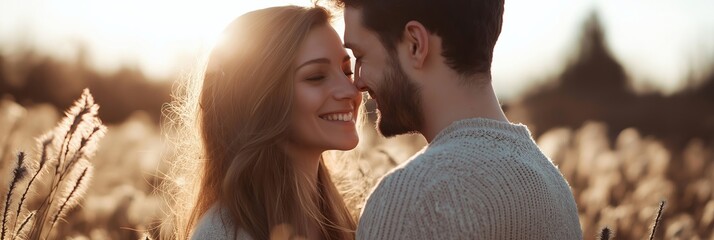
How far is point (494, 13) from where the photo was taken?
3357 mm

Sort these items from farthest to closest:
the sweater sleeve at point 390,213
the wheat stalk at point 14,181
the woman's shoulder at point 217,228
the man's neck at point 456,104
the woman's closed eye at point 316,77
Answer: the woman's closed eye at point 316,77
the woman's shoulder at point 217,228
the man's neck at point 456,104
the wheat stalk at point 14,181
the sweater sleeve at point 390,213

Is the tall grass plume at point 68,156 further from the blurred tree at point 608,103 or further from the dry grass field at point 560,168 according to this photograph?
the blurred tree at point 608,103

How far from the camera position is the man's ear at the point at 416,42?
3.16 meters

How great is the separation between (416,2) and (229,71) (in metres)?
1.30

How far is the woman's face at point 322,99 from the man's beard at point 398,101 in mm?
713

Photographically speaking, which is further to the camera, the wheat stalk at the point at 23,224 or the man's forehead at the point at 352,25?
the man's forehead at the point at 352,25

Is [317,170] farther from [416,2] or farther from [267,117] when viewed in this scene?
[416,2]

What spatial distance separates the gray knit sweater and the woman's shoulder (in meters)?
1.16

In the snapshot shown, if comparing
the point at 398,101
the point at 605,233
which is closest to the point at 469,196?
the point at 605,233

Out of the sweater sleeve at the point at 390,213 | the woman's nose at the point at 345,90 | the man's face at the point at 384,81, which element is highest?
the woman's nose at the point at 345,90

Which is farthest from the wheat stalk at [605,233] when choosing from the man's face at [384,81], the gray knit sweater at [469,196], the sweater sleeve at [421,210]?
the man's face at [384,81]

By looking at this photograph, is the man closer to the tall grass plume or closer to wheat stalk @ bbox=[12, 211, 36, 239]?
the tall grass plume

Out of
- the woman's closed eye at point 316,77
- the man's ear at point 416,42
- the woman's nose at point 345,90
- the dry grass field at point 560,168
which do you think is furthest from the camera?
the dry grass field at point 560,168

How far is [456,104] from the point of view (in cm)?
309
